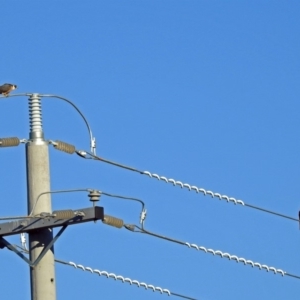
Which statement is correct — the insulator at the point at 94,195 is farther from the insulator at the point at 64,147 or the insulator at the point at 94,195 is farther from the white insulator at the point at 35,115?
the white insulator at the point at 35,115

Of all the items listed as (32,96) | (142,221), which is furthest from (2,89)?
(142,221)

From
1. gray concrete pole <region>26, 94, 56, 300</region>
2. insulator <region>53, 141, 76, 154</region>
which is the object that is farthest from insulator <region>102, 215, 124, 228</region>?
insulator <region>53, 141, 76, 154</region>

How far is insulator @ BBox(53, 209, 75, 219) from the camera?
10312mm

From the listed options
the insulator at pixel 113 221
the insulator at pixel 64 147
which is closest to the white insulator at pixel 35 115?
the insulator at pixel 64 147

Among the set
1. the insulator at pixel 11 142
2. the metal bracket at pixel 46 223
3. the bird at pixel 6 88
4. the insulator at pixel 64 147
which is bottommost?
the metal bracket at pixel 46 223

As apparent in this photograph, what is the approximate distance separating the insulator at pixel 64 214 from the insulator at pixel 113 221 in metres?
1.10

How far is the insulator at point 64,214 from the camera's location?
1031 cm

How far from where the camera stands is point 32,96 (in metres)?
11.3

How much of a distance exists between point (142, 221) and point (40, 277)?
2600 millimetres

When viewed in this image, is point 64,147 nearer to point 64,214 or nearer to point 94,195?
point 94,195

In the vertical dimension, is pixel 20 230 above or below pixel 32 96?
below

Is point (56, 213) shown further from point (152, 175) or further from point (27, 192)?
point (152, 175)

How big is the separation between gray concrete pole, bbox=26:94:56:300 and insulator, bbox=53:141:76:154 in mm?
333

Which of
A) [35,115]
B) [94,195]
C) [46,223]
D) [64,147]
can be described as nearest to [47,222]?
[46,223]
